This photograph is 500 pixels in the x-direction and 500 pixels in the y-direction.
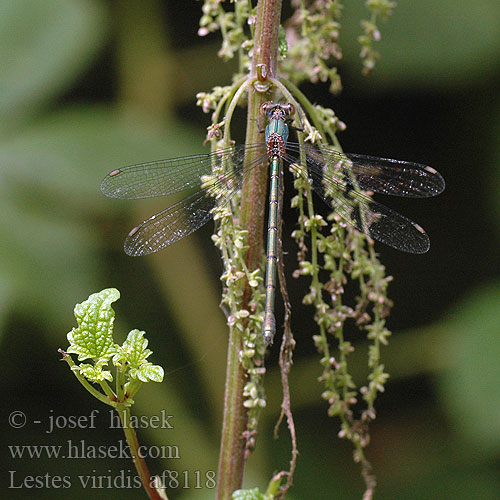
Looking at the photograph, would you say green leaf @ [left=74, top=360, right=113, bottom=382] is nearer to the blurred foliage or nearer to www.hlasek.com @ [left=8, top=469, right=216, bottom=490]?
the blurred foliage

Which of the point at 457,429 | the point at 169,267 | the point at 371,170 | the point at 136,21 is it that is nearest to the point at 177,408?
the point at 169,267

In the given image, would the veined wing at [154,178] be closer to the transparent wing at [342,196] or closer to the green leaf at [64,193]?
the transparent wing at [342,196]

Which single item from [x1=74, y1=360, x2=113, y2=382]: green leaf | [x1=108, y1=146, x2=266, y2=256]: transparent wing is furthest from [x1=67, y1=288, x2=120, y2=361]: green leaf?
[x1=108, y1=146, x2=266, y2=256]: transparent wing

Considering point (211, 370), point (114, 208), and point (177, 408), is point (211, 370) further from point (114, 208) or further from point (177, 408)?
point (114, 208)

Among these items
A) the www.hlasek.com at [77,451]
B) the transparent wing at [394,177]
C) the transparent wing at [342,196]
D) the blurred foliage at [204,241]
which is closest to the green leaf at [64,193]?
the blurred foliage at [204,241]

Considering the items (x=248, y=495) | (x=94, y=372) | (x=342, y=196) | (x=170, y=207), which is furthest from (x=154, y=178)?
(x=248, y=495)
